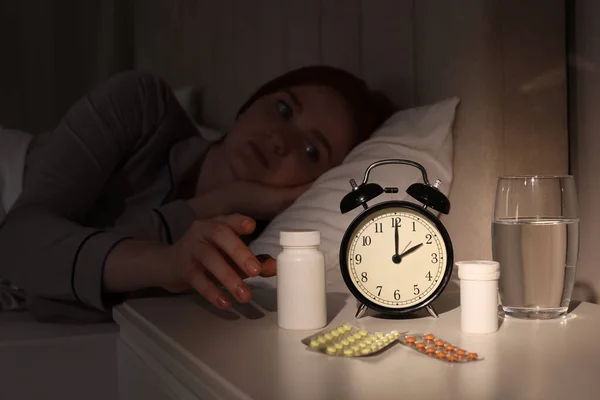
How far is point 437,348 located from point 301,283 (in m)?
0.20

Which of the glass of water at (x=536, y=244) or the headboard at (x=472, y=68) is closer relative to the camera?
the glass of water at (x=536, y=244)

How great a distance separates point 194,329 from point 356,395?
331 mm

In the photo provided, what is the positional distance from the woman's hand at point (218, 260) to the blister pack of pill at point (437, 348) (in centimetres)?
24

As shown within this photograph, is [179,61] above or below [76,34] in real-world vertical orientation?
below

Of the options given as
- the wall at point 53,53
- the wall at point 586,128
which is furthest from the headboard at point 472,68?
the wall at point 53,53

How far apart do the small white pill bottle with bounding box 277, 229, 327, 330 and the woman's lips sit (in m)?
0.81

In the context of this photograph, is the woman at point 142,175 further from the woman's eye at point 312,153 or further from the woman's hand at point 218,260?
the woman's hand at point 218,260

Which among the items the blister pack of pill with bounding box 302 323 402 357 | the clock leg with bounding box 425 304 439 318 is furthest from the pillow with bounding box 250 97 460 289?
the blister pack of pill with bounding box 302 323 402 357

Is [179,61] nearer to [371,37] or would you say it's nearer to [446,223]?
[371,37]

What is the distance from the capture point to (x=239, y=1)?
83.9 inches

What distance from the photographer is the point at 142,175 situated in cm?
173

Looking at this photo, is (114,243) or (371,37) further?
(371,37)

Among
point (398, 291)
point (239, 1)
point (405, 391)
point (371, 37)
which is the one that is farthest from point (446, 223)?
point (239, 1)

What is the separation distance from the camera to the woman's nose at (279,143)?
5.26ft
